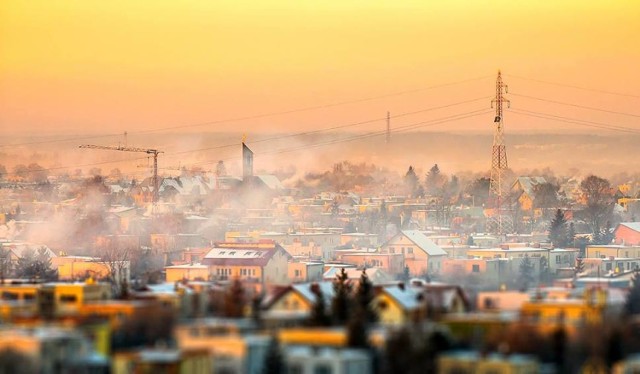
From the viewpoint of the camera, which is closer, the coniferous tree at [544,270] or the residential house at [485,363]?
the residential house at [485,363]

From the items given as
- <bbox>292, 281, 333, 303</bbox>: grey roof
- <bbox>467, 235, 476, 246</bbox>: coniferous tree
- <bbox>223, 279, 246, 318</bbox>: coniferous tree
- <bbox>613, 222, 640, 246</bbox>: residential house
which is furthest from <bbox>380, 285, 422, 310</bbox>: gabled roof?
<bbox>613, 222, 640, 246</bbox>: residential house

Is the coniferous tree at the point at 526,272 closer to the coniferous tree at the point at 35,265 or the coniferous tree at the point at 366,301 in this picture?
the coniferous tree at the point at 35,265

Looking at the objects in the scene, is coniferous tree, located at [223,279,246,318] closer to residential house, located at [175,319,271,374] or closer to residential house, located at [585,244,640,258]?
residential house, located at [175,319,271,374]

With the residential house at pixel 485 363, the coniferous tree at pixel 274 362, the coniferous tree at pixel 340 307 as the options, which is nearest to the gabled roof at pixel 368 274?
the coniferous tree at pixel 340 307

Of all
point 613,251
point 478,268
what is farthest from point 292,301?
point 613,251

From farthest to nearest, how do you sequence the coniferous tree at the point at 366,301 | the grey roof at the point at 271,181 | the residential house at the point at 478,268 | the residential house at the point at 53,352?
the grey roof at the point at 271,181 < the residential house at the point at 478,268 < the coniferous tree at the point at 366,301 < the residential house at the point at 53,352

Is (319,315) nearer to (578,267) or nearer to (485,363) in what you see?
(485,363)

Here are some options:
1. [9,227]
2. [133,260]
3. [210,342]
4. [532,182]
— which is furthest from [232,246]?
[532,182]
